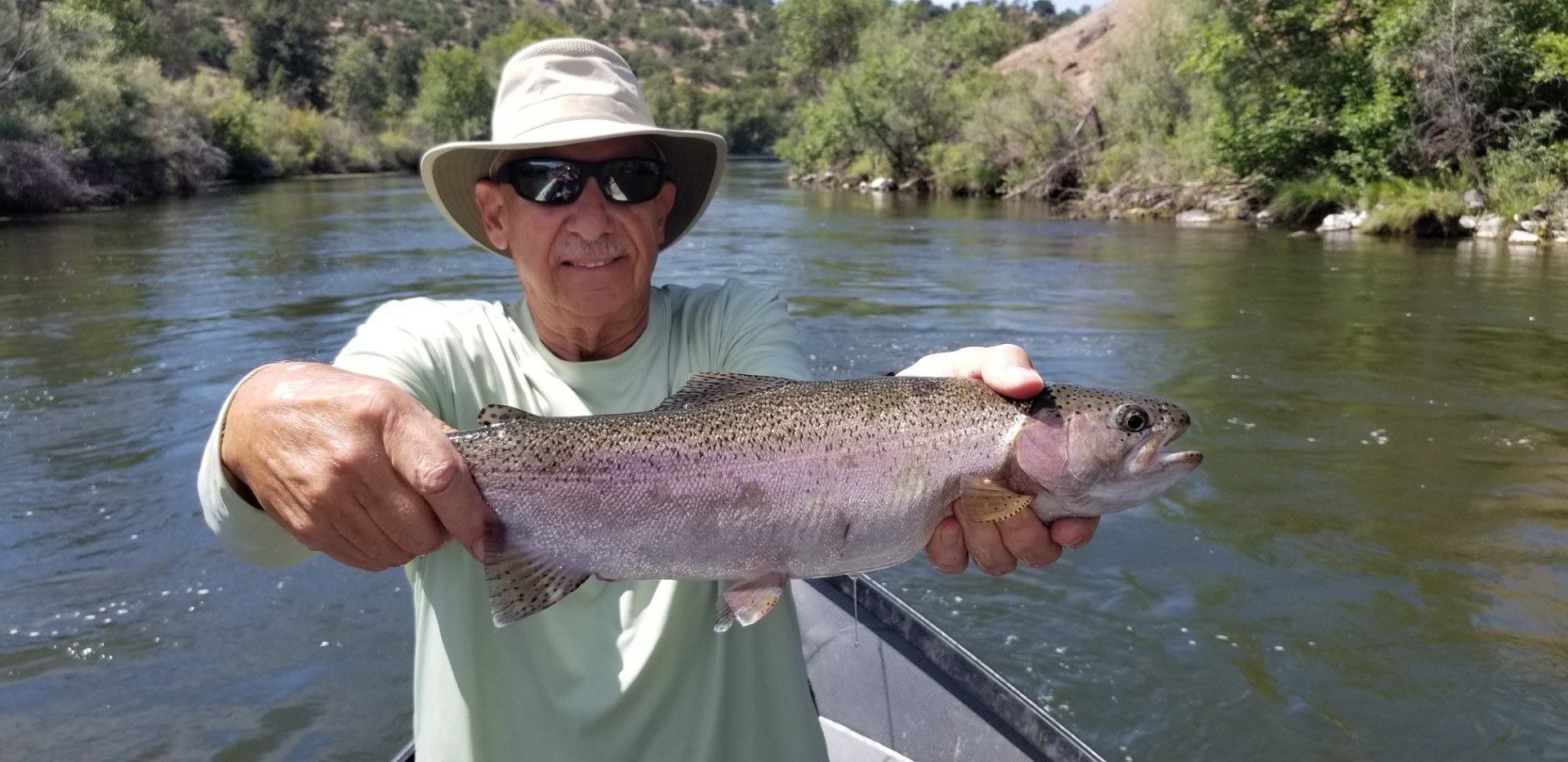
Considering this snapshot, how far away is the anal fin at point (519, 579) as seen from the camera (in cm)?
215

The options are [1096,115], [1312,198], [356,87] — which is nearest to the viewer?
[1312,198]

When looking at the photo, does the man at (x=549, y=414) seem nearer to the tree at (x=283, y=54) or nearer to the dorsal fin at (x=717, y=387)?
the dorsal fin at (x=717, y=387)

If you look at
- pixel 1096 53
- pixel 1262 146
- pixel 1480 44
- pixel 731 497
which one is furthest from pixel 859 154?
pixel 731 497

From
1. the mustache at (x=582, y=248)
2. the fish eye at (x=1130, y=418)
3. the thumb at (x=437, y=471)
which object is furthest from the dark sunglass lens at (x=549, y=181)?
the fish eye at (x=1130, y=418)

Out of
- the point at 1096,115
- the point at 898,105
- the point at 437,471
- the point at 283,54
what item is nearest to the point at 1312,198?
the point at 1096,115

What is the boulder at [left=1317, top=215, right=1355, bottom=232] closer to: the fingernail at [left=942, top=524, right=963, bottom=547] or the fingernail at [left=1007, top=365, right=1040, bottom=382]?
the fingernail at [left=1007, top=365, right=1040, bottom=382]

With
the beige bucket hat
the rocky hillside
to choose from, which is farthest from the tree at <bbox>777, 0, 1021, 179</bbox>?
the beige bucket hat

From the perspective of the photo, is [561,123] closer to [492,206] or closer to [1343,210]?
[492,206]

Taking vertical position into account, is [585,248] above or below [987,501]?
above

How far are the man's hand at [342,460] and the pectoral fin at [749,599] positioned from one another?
61cm

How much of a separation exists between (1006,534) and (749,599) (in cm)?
62

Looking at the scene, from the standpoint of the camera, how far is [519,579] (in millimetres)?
2176

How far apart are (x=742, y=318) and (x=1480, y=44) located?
2576cm

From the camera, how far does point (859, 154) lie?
51906mm
